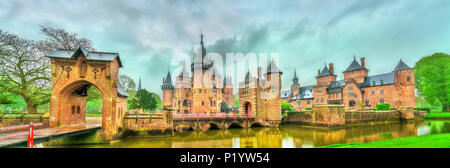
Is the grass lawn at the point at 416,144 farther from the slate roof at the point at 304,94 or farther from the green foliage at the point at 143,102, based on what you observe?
the slate roof at the point at 304,94

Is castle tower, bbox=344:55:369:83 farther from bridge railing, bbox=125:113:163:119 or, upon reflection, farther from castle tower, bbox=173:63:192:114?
bridge railing, bbox=125:113:163:119

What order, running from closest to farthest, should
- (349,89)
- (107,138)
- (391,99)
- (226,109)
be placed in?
(107,138), (391,99), (349,89), (226,109)

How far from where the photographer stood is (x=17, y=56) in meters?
15.6

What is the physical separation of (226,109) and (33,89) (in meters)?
37.9

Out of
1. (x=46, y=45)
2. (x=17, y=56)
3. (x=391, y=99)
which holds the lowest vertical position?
(x=391, y=99)

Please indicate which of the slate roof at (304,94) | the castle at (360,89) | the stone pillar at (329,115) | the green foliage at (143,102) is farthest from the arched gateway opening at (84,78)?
the slate roof at (304,94)

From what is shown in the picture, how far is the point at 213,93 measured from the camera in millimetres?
45094

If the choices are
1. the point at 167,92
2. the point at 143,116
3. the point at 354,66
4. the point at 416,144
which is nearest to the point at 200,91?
the point at 167,92

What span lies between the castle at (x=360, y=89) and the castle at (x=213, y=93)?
28.8 meters

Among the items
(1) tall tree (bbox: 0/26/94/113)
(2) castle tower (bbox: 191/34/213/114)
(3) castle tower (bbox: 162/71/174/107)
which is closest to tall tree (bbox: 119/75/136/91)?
(3) castle tower (bbox: 162/71/174/107)

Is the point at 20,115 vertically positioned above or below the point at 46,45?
below

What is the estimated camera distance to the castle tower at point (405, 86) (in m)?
39.6
